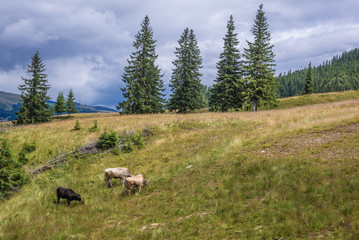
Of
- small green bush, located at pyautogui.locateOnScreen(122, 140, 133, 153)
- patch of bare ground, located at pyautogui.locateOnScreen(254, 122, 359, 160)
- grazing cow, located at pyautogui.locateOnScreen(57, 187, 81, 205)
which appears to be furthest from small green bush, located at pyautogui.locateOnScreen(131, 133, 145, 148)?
patch of bare ground, located at pyautogui.locateOnScreen(254, 122, 359, 160)

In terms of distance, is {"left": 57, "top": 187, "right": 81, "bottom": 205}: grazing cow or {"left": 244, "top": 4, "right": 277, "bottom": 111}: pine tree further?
{"left": 244, "top": 4, "right": 277, "bottom": 111}: pine tree

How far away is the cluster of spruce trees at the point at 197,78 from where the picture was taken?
32062mm

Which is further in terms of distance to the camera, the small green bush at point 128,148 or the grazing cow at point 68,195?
the small green bush at point 128,148

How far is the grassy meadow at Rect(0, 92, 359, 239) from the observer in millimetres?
4820

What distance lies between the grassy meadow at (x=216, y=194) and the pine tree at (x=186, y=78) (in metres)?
26.0

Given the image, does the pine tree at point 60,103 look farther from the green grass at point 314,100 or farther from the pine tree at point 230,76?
the green grass at point 314,100

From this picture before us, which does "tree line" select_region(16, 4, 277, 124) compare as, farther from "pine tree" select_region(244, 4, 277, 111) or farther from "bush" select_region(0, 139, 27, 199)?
"bush" select_region(0, 139, 27, 199)

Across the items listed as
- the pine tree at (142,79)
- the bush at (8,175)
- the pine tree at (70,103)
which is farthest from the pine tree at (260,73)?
the pine tree at (70,103)

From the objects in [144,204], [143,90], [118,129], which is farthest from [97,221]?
[143,90]

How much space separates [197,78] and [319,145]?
32.9 m

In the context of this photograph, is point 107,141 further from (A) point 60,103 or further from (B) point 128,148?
(A) point 60,103

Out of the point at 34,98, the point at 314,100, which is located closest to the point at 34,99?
the point at 34,98

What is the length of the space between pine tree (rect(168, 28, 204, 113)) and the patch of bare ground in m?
28.1

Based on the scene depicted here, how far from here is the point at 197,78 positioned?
132ft
